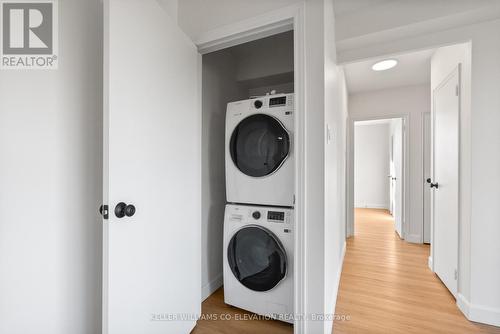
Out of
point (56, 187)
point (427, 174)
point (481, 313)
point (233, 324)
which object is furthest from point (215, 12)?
point (427, 174)

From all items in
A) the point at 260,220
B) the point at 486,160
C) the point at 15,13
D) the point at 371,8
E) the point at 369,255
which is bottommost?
the point at 369,255

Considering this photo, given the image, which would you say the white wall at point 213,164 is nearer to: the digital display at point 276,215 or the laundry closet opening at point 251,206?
the laundry closet opening at point 251,206

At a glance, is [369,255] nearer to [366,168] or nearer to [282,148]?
[282,148]

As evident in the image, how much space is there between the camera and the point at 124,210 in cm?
98

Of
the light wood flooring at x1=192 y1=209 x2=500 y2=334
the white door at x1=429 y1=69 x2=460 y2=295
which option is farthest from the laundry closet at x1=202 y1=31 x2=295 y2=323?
the white door at x1=429 y1=69 x2=460 y2=295

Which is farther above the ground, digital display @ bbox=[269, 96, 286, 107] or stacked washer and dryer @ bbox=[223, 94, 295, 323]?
digital display @ bbox=[269, 96, 286, 107]

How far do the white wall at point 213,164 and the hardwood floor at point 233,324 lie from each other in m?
0.22

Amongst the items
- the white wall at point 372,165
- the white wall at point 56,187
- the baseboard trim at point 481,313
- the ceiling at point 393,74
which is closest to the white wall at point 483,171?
the baseboard trim at point 481,313

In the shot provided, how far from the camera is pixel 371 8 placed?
5.21 ft

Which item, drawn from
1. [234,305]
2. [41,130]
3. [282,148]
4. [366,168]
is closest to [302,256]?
[282,148]

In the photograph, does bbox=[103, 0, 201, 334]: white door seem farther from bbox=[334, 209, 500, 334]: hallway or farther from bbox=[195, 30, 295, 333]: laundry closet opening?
bbox=[334, 209, 500, 334]: hallway

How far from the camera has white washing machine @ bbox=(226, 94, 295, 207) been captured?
154 centimetres

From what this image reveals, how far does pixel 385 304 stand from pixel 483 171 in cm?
123

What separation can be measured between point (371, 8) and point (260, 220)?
1.69m
